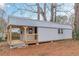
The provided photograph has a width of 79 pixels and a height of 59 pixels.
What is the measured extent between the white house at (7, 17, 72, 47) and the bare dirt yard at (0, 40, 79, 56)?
0.22 feet

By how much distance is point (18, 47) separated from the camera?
108 inches

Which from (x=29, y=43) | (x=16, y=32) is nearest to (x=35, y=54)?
(x=29, y=43)

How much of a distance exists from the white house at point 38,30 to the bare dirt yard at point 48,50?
0.22 feet

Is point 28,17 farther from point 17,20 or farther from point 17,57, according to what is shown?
point 17,57

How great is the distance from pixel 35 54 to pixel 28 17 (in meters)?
0.42

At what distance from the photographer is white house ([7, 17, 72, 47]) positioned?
2.70m

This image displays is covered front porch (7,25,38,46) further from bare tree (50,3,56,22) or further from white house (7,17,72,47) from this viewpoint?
bare tree (50,3,56,22)

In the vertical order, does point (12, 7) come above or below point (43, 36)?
above

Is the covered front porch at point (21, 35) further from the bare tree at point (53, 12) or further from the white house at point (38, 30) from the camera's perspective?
the bare tree at point (53, 12)

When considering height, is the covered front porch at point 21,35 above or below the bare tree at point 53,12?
below

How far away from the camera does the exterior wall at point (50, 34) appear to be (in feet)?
9.09

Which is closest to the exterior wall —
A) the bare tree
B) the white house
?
the white house

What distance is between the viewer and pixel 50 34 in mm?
2797

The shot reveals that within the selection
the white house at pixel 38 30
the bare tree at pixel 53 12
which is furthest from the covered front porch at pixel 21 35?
the bare tree at pixel 53 12
